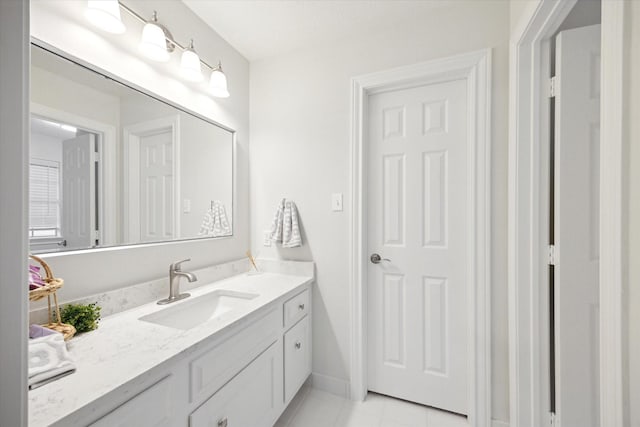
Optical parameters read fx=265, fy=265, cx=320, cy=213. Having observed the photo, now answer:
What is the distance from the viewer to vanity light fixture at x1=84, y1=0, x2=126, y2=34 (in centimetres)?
108

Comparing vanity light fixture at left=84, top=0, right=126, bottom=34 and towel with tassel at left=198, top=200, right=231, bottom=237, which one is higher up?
vanity light fixture at left=84, top=0, right=126, bottom=34

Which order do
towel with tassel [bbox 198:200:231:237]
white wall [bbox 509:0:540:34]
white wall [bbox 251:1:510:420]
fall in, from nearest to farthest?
1. white wall [bbox 509:0:540:34]
2. white wall [bbox 251:1:510:420]
3. towel with tassel [bbox 198:200:231:237]

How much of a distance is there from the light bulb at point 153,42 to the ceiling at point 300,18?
406 millimetres

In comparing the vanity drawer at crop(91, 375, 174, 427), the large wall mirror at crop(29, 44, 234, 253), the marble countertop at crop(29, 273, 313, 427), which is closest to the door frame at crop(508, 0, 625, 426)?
the marble countertop at crop(29, 273, 313, 427)

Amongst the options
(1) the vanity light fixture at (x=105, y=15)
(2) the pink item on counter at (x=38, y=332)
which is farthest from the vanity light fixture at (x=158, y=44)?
(2) the pink item on counter at (x=38, y=332)

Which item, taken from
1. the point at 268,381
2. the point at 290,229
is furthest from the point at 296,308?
the point at 290,229

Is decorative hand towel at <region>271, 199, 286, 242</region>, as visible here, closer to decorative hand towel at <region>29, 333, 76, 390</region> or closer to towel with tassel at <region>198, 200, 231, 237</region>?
towel with tassel at <region>198, 200, 231, 237</region>

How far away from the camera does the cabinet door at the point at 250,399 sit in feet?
3.27

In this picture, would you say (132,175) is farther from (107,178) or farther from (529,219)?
(529,219)

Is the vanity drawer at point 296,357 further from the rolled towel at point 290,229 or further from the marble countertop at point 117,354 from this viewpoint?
the rolled towel at point 290,229

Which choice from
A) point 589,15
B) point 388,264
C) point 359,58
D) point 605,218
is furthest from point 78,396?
point 589,15

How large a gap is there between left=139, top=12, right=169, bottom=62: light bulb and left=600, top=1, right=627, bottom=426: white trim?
5.49ft

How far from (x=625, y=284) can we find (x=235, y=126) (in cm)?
208

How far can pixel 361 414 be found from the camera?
5.40 ft
